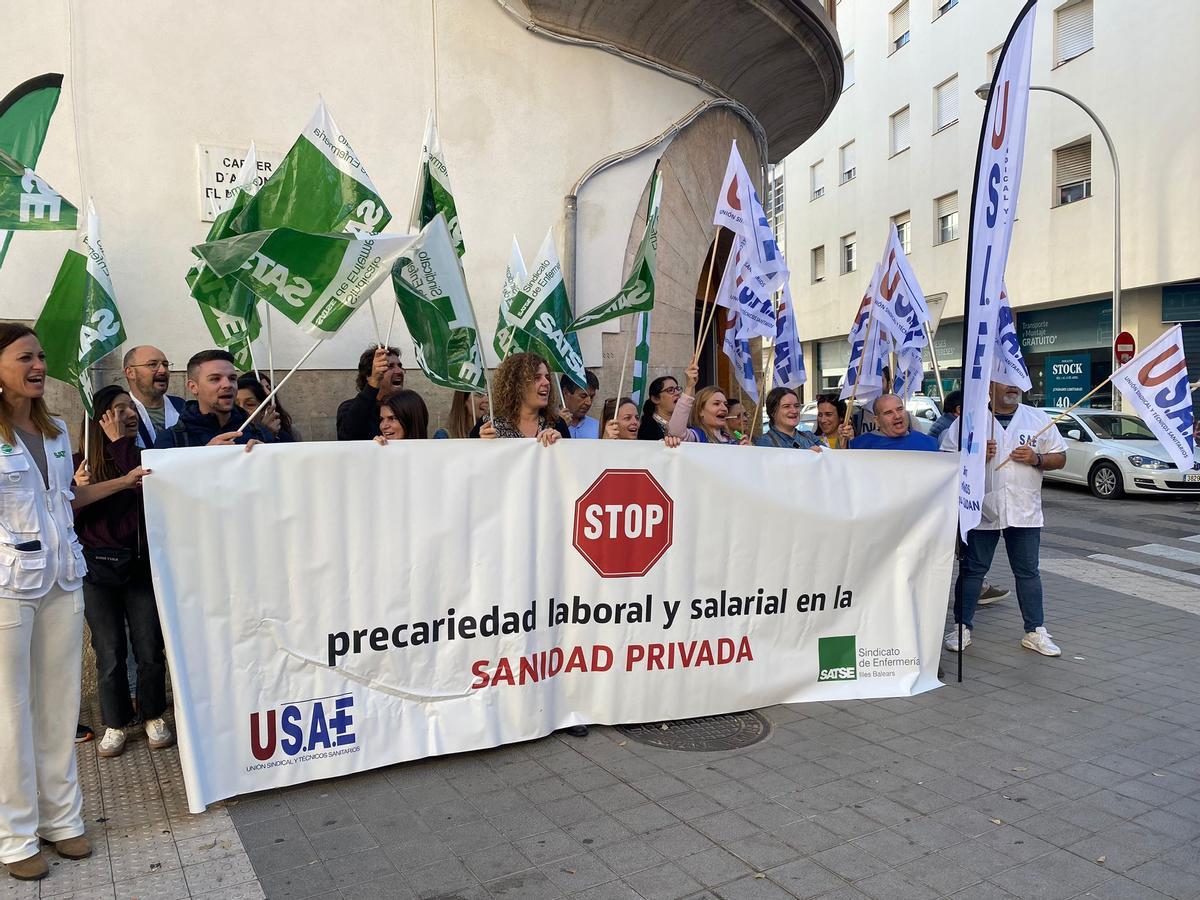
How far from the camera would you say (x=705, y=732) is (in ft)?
15.4

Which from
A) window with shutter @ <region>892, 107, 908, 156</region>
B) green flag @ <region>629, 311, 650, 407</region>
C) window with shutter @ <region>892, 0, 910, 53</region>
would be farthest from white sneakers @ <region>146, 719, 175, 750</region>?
window with shutter @ <region>892, 0, 910, 53</region>

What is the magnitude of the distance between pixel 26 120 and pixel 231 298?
52.1 inches

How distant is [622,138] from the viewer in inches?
355

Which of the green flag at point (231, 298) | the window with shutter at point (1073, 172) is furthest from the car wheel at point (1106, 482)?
the green flag at point (231, 298)

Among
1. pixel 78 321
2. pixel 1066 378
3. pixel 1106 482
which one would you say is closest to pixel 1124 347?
pixel 1106 482

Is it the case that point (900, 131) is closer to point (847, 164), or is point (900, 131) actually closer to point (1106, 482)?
point (847, 164)

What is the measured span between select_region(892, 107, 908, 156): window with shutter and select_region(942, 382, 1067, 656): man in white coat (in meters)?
26.6

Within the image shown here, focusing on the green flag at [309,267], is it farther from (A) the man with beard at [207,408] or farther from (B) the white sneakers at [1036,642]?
(B) the white sneakers at [1036,642]

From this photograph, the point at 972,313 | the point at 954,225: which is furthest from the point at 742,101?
the point at 954,225

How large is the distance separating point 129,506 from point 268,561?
99 cm

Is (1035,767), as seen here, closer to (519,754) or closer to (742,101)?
(519,754)

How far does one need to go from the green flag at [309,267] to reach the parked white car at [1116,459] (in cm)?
1299

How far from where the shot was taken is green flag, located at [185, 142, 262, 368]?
514 centimetres

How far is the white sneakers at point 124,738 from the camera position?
441cm
